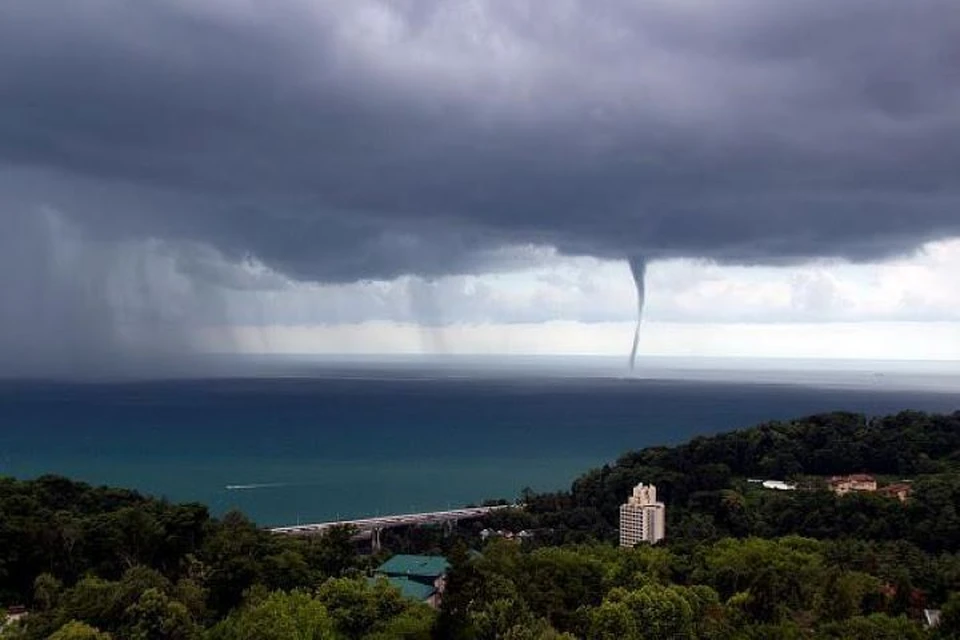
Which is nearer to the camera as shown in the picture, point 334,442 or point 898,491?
point 898,491

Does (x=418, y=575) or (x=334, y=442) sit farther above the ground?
(x=418, y=575)

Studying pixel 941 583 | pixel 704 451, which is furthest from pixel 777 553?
pixel 704 451

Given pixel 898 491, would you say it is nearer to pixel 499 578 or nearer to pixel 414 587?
pixel 414 587

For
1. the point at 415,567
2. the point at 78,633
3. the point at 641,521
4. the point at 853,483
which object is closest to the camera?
the point at 78,633

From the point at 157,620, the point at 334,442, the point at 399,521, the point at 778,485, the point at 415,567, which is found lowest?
the point at 334,442

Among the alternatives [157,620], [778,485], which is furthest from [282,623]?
[778,485]

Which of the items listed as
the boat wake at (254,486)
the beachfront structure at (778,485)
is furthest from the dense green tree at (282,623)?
the boat wake at (254,486)

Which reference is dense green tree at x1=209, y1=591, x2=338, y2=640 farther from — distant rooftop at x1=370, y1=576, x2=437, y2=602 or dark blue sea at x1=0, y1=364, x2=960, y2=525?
dark blue sea at x1=0, y1=364, x2=960, y2=525

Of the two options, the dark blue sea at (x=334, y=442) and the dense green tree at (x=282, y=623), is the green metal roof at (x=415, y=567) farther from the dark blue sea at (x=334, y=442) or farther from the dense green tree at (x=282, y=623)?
the dark blue sea at (x=334, y=442)
